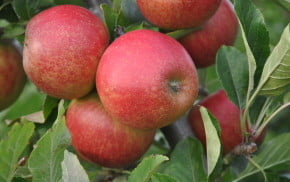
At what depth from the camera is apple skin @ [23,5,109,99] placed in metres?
0.87

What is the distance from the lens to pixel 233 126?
1064 mm

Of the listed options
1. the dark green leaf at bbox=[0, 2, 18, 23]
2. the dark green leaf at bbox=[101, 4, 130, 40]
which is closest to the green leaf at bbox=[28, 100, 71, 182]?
the dark green leaf at bbox=[101, 4, 130, 40]

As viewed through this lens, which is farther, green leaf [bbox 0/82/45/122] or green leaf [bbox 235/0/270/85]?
green leaf [bbox 0/82/45/122]

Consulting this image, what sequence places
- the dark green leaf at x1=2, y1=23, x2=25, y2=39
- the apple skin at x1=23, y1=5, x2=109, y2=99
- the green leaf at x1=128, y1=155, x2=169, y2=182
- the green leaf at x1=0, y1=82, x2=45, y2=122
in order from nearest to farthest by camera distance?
the green leaf at x1=128, y1=155, x2=169, y2=182 → the apple skin at x1=23, y1=5, x2=109, y2=99 → the dark green leaf at x1=2, y1=23, x2=25, y2=39 → the green leaf at x1=0, y1=82, x2=45, y2=122

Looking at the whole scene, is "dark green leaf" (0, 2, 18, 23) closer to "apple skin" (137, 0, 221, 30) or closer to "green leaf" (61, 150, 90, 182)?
"apple skin" (137, 0, 221, 30)

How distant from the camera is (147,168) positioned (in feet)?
2.44

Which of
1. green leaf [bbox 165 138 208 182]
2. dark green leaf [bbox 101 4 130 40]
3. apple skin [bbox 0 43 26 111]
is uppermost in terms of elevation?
dark green leaf [bbox 101 4 130 40]

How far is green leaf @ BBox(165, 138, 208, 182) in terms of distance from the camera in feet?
3.11

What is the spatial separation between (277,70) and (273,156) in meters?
0.25

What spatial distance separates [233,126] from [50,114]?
0.37 metres

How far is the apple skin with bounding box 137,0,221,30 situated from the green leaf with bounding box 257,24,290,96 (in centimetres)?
13

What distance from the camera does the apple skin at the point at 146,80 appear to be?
31.9 inches

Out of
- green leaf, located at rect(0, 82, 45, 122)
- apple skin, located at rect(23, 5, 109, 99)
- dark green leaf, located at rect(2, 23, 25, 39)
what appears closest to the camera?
apple skin, located at rect(23, 5, 109, 99)

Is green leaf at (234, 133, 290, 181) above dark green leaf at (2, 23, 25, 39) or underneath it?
underneath
